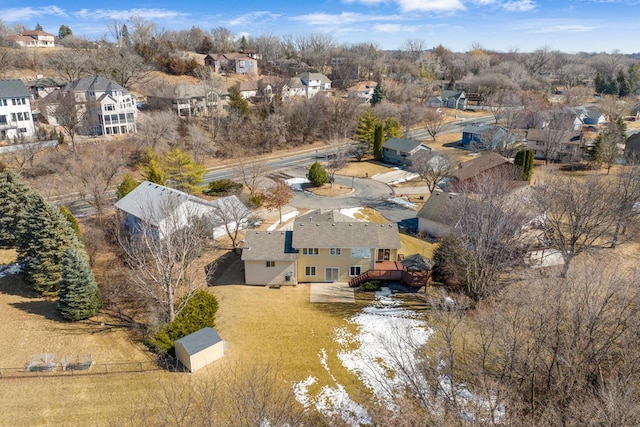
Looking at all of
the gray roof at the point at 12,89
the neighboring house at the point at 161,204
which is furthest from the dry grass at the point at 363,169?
the gray roof at the point at 12,89

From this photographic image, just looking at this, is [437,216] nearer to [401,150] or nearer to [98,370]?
[401,150]

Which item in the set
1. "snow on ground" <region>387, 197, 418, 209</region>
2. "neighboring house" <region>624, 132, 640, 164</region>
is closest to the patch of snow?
"snow on ground" <region>387, 197, 418, 209</region>

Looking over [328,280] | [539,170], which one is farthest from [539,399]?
[539,170]

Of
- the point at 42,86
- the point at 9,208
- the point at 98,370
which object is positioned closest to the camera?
the point at 98,370

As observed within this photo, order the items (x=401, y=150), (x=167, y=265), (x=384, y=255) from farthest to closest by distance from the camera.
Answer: (x=401, y=150)
(x=384, y=255)
(x=167, y=265)

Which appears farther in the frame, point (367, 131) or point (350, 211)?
point (367, 131)

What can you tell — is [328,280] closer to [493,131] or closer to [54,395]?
[54,395]

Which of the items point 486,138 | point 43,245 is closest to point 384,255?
point 43,245
